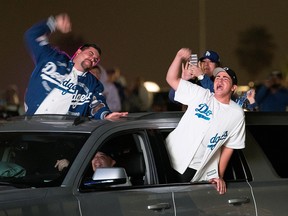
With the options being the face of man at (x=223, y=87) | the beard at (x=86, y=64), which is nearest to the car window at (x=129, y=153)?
the face of man at (x=223, y=87)

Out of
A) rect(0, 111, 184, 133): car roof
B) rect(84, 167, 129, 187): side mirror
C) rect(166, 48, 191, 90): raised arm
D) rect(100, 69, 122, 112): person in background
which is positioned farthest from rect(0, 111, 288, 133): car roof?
rect(100, 69, 122, 112): person in background

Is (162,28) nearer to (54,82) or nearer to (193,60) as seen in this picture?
(54,82)

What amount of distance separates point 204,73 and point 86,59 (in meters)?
1.04

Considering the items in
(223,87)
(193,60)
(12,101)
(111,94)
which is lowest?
(12,101)

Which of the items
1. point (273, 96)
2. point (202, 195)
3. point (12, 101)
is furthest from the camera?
point (12, 101)

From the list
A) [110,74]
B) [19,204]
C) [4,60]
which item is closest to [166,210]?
[19,204]

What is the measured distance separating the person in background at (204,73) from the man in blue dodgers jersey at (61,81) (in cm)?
73

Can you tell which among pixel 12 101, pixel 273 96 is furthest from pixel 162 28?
pixel 273 96

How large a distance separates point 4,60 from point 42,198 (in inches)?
544

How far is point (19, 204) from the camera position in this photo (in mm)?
5270

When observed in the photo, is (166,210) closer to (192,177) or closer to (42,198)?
(192,177)

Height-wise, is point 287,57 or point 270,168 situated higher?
point 270,168

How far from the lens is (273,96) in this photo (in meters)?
14.2

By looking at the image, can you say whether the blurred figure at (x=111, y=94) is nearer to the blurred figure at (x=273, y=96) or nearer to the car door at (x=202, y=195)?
the blurred figure at (x=273, y=96)
